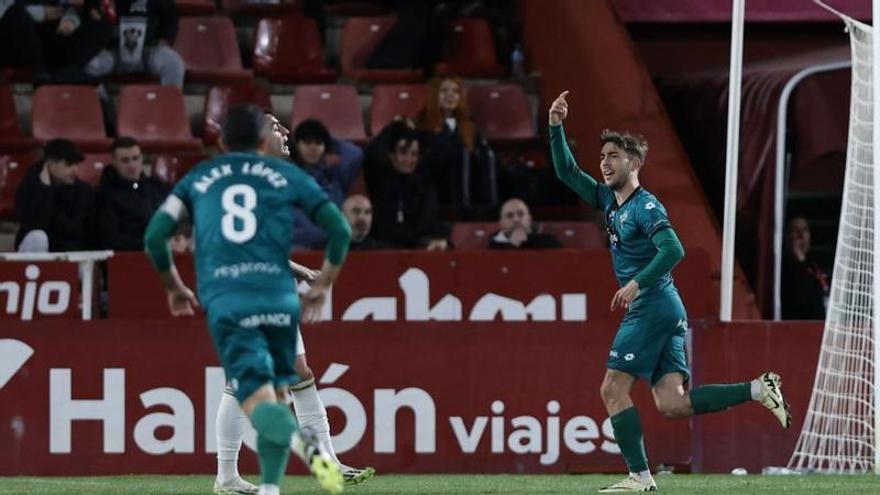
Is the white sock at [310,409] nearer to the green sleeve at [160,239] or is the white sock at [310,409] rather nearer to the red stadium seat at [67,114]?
the green sleeve at [160,239]

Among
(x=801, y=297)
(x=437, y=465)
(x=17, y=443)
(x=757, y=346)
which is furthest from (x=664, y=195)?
(x=17, y=443)

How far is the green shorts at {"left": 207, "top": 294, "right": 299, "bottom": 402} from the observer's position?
7.73 m

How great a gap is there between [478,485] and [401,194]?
3775 millimetres

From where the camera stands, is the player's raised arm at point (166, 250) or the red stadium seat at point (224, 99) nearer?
the player's raised arm at point (166, 250)

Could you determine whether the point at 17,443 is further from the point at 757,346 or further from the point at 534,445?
Result: the point at 757,346

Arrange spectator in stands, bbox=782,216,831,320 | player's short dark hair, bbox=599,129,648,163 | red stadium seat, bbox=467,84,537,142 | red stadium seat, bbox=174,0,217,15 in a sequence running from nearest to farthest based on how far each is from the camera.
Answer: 1. player's short dark hair, bbox=599,129,648,163
2. spectator in stands, bbox=782,216,831,320
3. red stadium seat, bbox=467,84,537,142
4. red stadium seat, bbox=174,0,217,15

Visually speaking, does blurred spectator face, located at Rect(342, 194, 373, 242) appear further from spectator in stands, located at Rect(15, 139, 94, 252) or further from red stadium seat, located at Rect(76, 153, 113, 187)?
red stadium seat, located at Rect(76, 153, 113, 187)

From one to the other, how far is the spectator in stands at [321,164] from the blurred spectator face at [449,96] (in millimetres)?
797

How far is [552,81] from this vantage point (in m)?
16.5

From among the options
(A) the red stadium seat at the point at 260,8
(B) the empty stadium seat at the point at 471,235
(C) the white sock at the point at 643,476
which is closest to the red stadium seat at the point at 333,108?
(A) the red stadium seat at the point at 260,8

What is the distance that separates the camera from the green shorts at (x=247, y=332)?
773cm

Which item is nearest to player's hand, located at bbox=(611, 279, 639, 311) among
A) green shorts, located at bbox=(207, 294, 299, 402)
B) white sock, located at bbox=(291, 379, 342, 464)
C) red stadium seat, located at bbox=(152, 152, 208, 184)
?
white sock, located at bbox=(291, 379, 342, 464)

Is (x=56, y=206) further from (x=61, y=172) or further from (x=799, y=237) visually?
(x=799, y=237)

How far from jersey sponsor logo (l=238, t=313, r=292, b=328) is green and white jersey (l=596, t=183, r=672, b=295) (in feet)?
8.36
